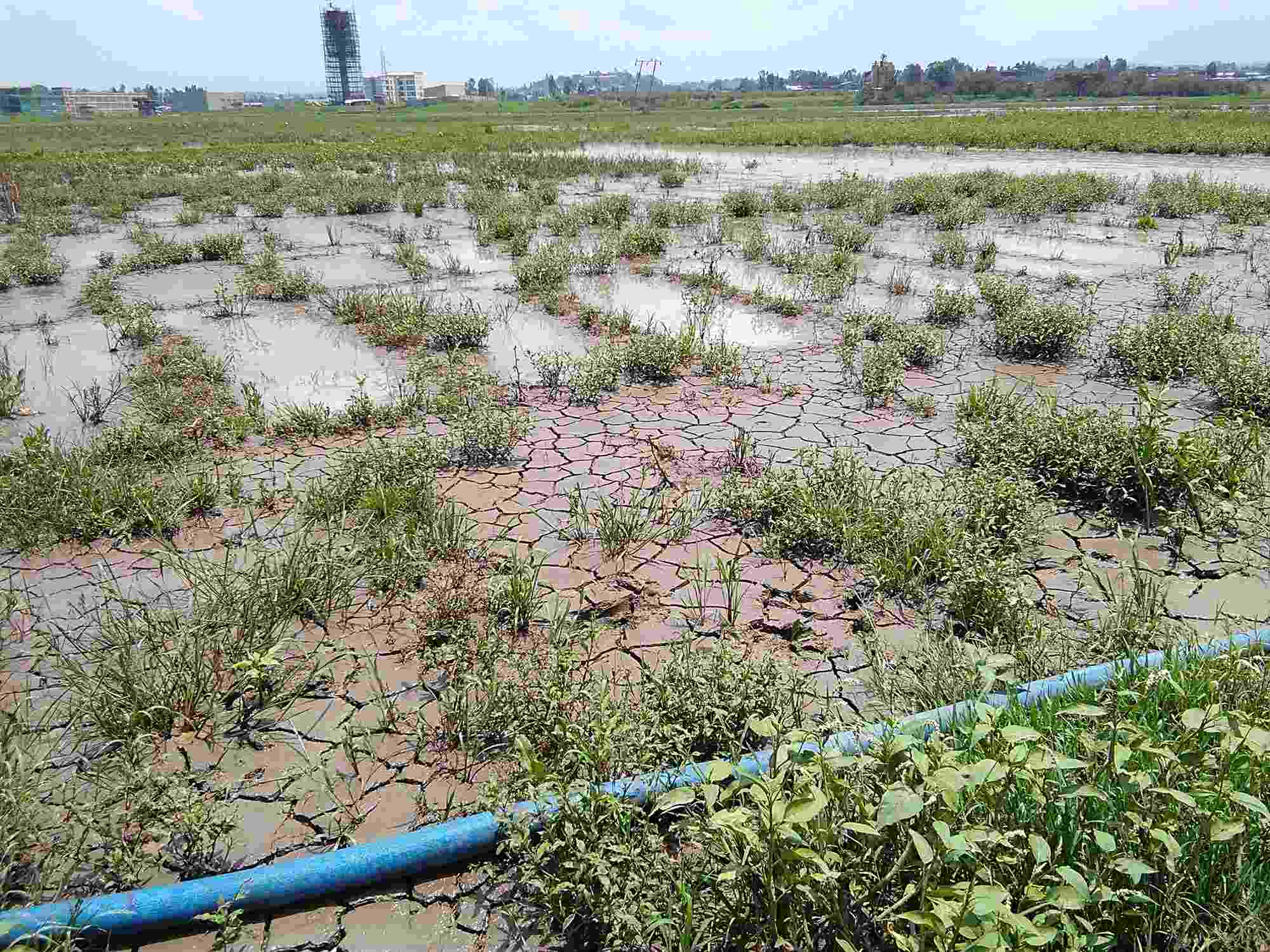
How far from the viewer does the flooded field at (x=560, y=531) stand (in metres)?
3.34

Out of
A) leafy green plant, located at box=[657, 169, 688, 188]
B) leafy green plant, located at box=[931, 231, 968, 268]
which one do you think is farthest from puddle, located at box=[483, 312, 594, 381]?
leafy green plant, located at box=[657, 169, 688, 188]

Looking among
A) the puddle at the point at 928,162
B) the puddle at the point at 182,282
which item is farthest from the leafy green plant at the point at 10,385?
the puddle at the point at 928,162

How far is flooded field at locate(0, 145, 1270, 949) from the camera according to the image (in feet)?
11.0

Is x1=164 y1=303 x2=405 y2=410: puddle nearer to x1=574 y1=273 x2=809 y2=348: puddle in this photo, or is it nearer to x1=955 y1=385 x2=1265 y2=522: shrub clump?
x1=574 y1=273 x2=809 y2=348: puddle

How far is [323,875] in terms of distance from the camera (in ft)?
8.81

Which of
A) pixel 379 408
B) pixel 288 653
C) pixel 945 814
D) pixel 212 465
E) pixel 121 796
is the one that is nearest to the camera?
pixel 945 814

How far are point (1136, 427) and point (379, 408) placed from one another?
5.69 meters

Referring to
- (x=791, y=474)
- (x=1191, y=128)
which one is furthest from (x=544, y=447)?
(x=1191, y=128)

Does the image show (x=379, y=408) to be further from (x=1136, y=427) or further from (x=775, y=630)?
(x=1136, y=427)

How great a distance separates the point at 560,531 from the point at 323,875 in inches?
104

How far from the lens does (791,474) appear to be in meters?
5.24

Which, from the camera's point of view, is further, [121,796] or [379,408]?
[379,408]

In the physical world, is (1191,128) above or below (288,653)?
above

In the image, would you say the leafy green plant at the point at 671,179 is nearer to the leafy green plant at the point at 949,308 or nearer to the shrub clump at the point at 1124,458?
the leafy green plant at the point at 949,308
